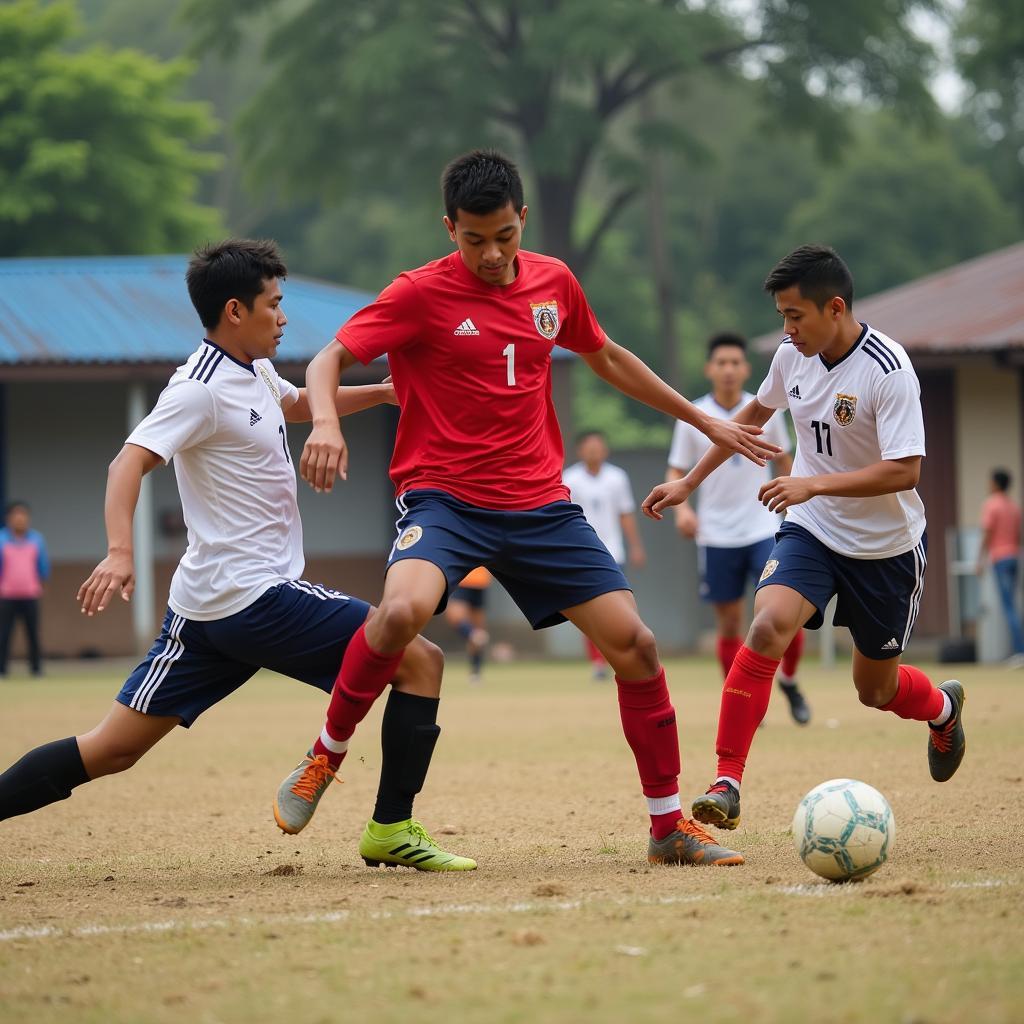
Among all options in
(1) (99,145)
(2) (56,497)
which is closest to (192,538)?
(2) (56,497)

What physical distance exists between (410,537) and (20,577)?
14.7 metres

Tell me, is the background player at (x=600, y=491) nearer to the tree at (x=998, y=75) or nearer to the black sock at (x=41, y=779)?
the black sock at (x=41, y=779)

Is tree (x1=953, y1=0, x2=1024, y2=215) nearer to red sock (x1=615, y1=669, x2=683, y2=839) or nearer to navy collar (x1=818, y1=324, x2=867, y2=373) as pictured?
navy collar (x1=818, y1=324, x2=867, y2=373)

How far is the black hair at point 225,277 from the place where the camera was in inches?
236

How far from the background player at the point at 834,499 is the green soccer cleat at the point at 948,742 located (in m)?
0.36

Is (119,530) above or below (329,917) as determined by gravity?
above

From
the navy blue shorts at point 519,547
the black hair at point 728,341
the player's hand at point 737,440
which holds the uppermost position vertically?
the black hair at point 728,341

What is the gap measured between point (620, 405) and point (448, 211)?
4408 cm

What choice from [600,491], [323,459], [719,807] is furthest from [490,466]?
[600,491]

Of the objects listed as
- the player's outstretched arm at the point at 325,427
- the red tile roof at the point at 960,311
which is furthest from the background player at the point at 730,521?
the red tile roof at the point at 960,311

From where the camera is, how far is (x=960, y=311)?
21.5 m

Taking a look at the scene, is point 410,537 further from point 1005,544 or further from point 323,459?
point 1005,544

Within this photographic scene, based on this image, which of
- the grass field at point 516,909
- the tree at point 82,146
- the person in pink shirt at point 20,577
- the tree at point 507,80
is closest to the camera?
the grass field at point 516,909

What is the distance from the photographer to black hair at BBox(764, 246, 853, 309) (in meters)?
6.30
